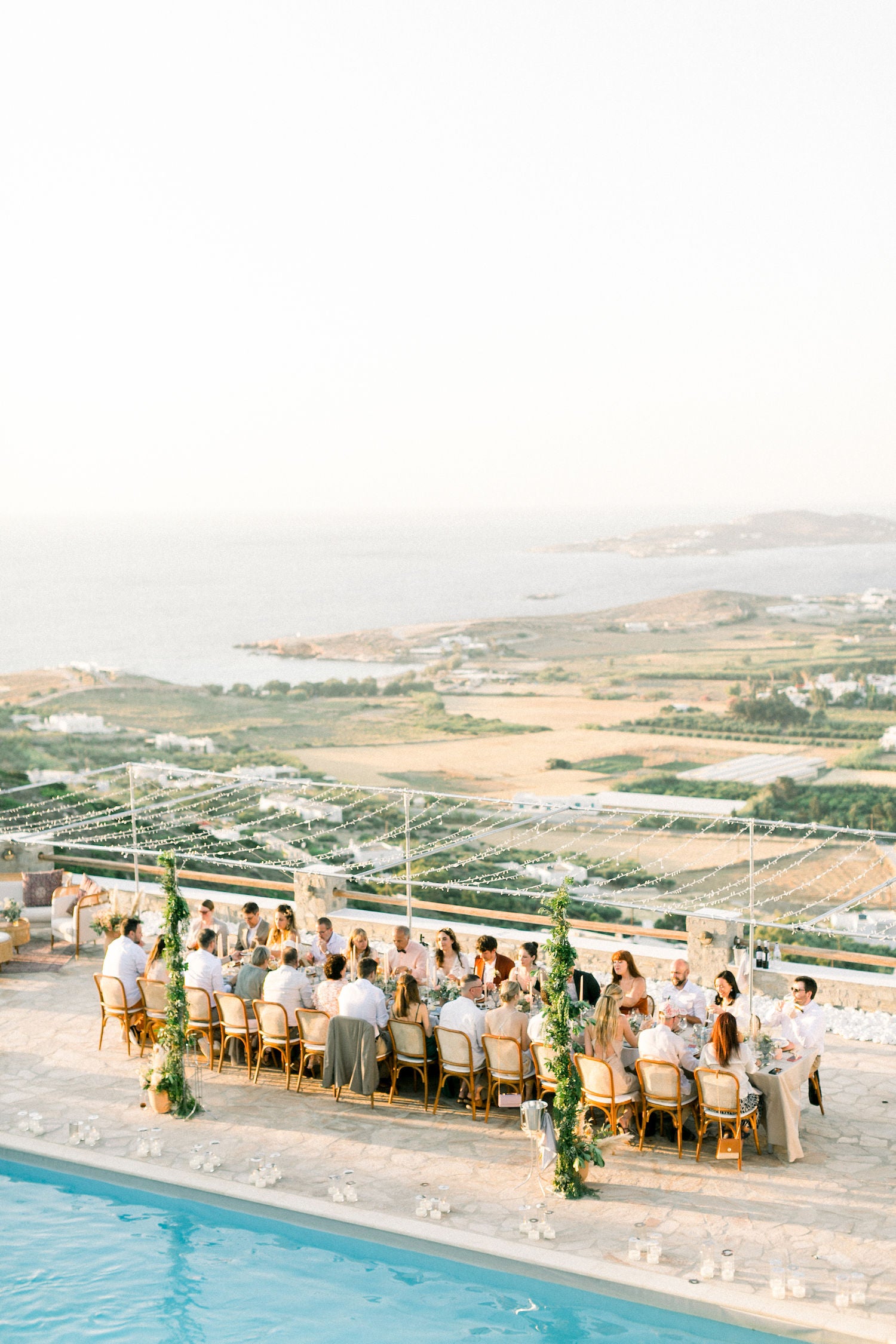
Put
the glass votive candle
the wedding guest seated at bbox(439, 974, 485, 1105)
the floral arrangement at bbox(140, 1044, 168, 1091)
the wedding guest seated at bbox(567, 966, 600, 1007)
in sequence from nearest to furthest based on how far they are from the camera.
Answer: the glass votive candle → the wedding guest seated at bbox(439, 974, 485, 1105) → the floral arrangement at bbox(140, 1044, 168, 1091) → the wedding guest seated at bbox(567, 966, 600, 1007)

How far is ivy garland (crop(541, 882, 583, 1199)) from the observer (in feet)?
22.0

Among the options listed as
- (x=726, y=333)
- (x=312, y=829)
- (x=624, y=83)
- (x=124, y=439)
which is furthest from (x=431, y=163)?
(x=312, y=829)

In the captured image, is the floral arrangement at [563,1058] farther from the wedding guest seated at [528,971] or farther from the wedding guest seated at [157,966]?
the wedding guest seated at [157,966]

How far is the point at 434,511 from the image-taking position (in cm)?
7600

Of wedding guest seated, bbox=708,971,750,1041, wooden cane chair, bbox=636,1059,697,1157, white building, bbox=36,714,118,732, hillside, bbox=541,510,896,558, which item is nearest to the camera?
wooden cane chair, bbox=636,1059,697,1157

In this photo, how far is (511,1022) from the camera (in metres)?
7.72

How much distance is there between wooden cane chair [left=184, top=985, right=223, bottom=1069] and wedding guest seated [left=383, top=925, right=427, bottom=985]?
1281mm

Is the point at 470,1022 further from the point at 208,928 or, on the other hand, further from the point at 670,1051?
the point at 208,928

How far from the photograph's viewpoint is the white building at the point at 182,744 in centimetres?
7331

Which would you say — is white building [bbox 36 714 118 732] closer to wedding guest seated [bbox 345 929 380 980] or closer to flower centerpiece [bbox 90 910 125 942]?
flower centerpiece [bbox 90 910 125 942]

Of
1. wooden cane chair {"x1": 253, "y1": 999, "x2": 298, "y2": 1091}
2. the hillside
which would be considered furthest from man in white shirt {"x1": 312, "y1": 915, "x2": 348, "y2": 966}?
the hillside

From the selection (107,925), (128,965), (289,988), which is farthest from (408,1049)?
(107,925)

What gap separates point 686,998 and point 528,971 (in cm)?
111

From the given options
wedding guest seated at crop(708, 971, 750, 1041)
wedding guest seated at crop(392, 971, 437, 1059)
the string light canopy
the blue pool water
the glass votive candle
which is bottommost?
the string light canopy
